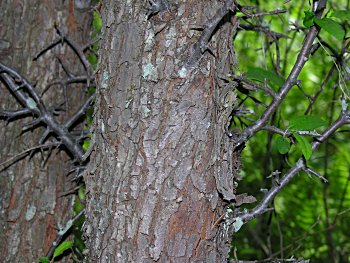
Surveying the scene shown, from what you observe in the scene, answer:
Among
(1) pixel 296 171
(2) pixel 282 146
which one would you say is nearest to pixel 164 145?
(2) pixel 282 146

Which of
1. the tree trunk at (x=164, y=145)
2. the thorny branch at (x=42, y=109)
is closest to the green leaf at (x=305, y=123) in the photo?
the tree trunk at (x=164, y=145)

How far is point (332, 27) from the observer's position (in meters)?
1.45

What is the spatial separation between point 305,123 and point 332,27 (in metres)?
0.28

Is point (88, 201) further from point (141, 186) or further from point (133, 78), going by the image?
point (133, 78)

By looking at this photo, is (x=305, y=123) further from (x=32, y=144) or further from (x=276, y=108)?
(x=32, y=144)

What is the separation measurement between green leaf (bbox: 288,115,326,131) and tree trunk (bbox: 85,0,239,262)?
21 cm

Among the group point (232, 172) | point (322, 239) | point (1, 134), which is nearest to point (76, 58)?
point (1, 134)

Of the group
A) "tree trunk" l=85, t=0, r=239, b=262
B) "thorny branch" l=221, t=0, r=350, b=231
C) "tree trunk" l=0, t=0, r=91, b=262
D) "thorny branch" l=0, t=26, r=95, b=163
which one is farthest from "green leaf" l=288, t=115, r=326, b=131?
"tree trunk" l=0, t=0, r=91, b=262

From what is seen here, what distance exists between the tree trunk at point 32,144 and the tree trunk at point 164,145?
0.69 metres

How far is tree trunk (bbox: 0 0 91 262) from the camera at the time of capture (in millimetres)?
2098

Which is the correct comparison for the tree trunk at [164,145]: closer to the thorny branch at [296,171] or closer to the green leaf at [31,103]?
the thorny branch at [296,171]

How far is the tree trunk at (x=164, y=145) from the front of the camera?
1.41 metres

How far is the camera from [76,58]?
222 cm

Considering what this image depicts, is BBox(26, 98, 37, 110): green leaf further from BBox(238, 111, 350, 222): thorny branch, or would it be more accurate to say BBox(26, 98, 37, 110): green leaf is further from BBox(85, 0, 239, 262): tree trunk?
BBox(238, 111, 350, 222): thorny branch
